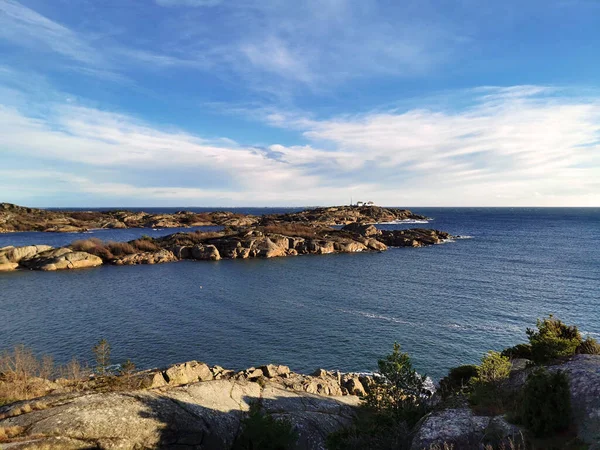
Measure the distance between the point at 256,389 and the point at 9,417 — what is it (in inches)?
497

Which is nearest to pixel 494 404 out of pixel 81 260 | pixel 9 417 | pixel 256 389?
pixel 256 389

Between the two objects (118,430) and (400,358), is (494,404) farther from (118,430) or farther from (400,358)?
(118,430)

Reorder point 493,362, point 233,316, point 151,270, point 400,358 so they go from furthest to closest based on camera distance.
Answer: point 151,270 < point 233,316 < point 400,358 < point 493,362

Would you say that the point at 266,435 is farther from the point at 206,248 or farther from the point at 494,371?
the point at 206,248

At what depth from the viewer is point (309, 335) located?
131ft

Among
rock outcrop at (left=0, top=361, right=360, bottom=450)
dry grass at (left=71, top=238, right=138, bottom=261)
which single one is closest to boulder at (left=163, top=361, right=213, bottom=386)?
rock outcrop at (left=0, top=361, right=360, bottom=450)

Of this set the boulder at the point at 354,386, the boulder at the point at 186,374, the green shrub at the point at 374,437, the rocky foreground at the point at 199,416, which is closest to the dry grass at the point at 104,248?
the boulder at the point at 186,374

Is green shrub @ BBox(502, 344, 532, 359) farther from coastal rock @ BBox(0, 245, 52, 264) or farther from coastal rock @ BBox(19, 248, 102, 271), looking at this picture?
coastal rock @ BBox(0, 245, 52, 264)


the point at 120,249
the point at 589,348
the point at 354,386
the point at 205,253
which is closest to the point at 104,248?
the point at 120,249

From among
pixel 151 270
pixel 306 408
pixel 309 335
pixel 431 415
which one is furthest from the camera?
pixel 151 270

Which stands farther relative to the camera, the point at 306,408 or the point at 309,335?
the point at 309,335

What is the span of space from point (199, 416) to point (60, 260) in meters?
80.1

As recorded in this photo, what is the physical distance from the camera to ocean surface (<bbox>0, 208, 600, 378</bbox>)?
3569 centimetres

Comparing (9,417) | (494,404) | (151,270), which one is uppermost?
(494,404)
